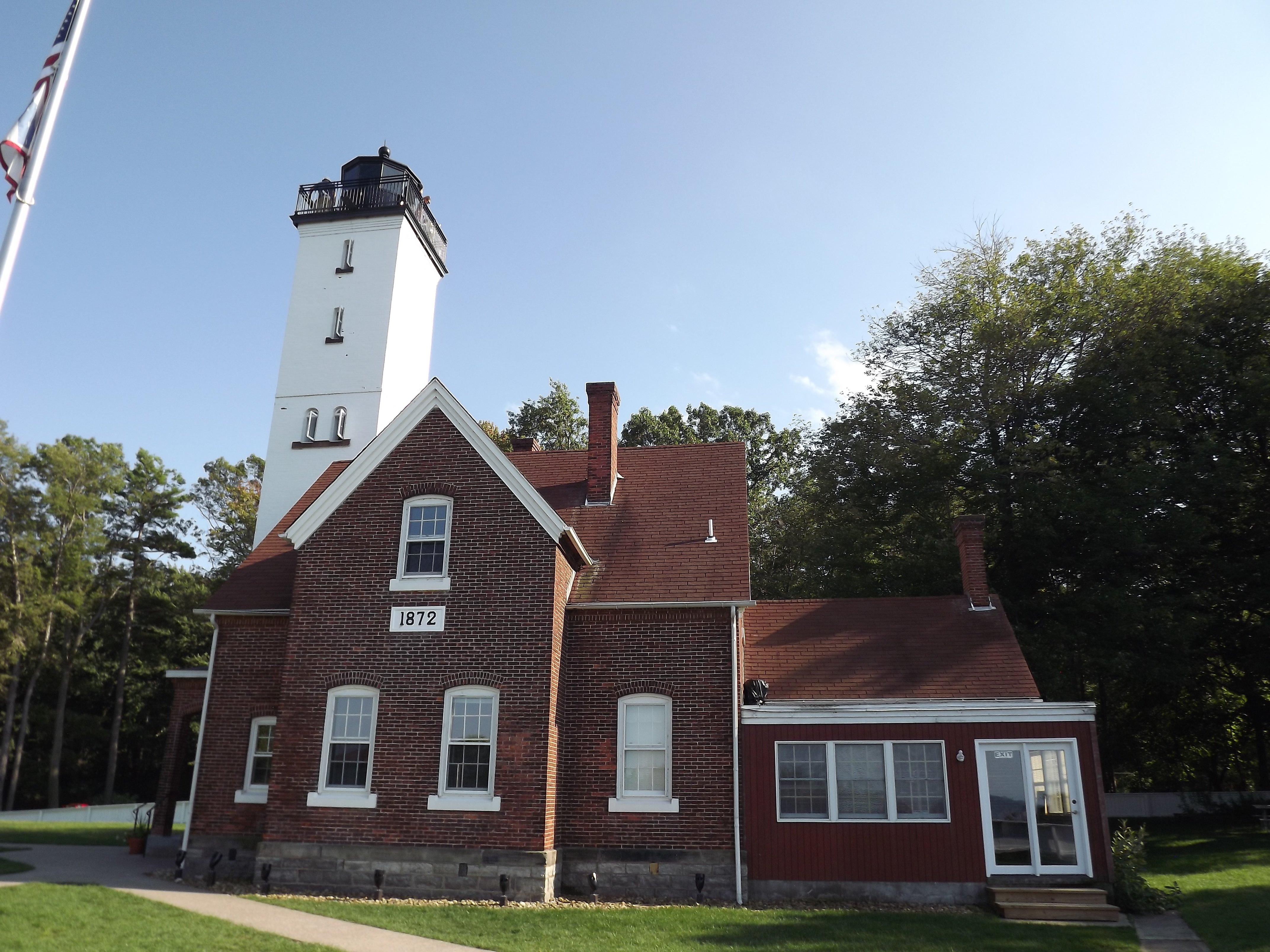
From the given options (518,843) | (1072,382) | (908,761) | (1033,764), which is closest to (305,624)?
(518,843)

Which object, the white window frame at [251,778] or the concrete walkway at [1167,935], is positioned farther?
the white window frame at [251,778]

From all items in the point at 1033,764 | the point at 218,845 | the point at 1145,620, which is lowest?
the point at 218,845

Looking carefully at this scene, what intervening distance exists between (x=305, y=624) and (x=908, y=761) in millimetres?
11016

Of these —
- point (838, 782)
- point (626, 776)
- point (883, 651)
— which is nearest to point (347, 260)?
point (626, 776)

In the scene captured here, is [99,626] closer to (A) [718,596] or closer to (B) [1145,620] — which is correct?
(A) [718,596]

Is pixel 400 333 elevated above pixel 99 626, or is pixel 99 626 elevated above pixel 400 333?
pixel 400 333

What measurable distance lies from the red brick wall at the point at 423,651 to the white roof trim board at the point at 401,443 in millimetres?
134

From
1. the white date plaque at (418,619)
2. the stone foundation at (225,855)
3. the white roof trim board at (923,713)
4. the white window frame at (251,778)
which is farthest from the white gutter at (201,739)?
the white roof trim board at (923,713)

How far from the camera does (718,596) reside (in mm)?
16094

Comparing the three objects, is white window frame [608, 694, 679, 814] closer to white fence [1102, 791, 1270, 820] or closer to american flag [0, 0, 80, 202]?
american flag [0, 0, 80, 202]

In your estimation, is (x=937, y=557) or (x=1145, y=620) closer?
(x=1145, y=620)

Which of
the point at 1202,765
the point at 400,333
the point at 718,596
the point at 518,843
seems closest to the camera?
the point at 518,843

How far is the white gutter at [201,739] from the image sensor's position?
54.2ft

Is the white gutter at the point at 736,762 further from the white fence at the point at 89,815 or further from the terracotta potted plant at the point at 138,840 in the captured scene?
the white fence at the point at 89,815
